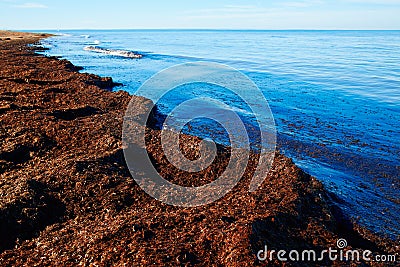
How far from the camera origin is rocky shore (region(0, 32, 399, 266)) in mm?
5273

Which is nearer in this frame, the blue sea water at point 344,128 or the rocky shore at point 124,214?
the rocky shore at point 124,214

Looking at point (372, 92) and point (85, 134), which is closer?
point (85, 134)

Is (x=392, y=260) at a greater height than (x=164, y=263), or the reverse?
(x=164, y=263)

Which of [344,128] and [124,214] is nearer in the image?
[124,214]

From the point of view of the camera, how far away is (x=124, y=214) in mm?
6453

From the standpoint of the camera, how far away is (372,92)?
21359 millimetres

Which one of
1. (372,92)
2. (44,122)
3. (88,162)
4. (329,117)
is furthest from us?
(372,92)

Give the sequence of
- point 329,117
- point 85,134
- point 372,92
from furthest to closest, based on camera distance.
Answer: point 372,92
point 329,117
point 85,134

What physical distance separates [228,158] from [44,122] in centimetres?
633

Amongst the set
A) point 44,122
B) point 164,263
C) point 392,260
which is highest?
point 44,122

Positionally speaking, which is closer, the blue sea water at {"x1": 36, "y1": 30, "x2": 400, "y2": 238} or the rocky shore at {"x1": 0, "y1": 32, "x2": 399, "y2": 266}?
the rocky shore at {"x1": 0, "y1": 32, "x2": 399, "y2": 266}

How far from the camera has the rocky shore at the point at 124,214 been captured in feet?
17.3

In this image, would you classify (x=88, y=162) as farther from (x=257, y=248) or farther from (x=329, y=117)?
(x=329, y=117)

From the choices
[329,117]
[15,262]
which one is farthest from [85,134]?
[329,117]
